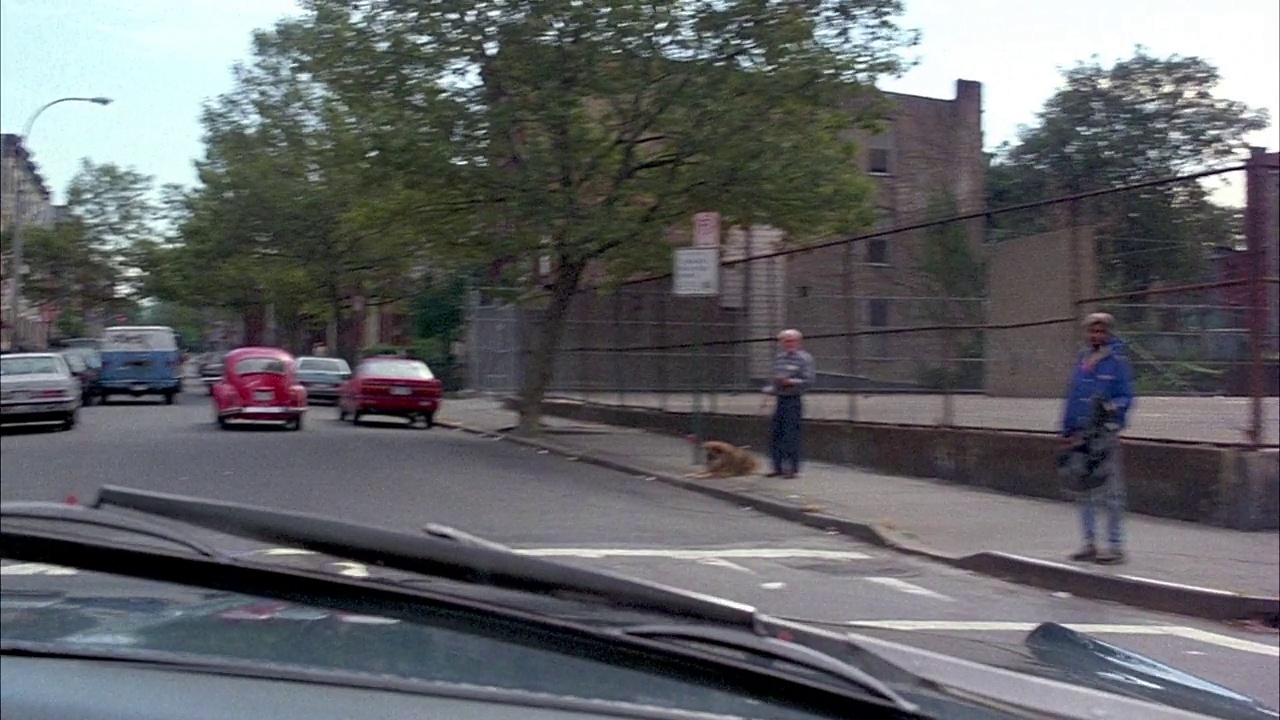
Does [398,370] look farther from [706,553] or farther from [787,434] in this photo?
[787,434]

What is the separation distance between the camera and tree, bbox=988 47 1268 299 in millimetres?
12492

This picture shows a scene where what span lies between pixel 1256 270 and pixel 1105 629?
5746 millimetres

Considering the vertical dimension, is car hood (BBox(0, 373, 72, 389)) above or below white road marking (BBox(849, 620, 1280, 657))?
above

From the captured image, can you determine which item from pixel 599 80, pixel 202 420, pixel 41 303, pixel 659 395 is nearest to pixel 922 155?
pixel 599 80

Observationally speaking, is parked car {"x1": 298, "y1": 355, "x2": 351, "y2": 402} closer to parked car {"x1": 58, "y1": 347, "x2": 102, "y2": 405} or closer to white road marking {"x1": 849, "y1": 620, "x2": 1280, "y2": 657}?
parked car {"x1": 58, "y1": 347, "x2": 102, "y2": 405}

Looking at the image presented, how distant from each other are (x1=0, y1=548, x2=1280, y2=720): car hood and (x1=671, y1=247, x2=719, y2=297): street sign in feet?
42.9

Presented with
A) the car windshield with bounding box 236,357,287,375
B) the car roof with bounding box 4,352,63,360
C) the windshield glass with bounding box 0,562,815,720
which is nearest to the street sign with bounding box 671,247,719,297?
the car windshield with bounding box 236,357,287,375

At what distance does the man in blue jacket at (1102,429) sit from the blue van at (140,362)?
6495 mm

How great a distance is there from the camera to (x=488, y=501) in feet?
43.5

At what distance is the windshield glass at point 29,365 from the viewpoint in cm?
746

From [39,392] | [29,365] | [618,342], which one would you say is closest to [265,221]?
[29,365]

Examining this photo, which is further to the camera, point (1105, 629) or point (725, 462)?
point (725, 462)

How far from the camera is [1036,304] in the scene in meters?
15.4

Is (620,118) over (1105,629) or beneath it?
over
